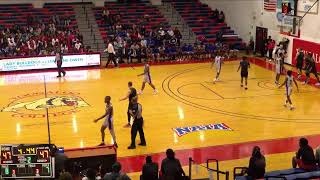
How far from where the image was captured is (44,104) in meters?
19.8

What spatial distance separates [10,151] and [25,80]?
51.5 ft

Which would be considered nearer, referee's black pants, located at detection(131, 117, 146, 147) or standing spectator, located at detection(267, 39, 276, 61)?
referee's black pants, located at detection(131, 117, 146, 147)

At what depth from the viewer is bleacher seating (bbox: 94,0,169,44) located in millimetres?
35438

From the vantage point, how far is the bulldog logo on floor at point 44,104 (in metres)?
18.6

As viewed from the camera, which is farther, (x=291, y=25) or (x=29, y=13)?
(x=29, y=13)

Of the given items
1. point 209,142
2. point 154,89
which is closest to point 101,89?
point 154,89

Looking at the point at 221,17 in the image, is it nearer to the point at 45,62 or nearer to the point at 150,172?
the point at 45,62

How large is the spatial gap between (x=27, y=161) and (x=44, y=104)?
10.0 metres

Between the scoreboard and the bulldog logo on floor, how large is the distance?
8.22 m

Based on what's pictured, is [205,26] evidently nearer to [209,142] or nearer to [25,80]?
[25,80]

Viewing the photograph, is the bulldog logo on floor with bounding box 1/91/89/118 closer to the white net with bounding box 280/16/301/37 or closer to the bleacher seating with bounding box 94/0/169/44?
the bleacher seating with bounding box 94/0/169/44

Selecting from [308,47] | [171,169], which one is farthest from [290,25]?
[171,169]

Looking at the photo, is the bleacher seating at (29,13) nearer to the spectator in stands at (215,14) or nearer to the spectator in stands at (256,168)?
the spectator in stands at (215,14)

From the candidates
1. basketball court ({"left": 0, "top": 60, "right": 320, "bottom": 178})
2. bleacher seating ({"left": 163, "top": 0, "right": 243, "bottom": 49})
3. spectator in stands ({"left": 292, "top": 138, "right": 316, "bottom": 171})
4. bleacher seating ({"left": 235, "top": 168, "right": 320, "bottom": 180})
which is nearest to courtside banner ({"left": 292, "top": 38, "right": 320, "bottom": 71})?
basketball court ({"left": 0, "top": 60, "right": 320, "bottom": 178})
